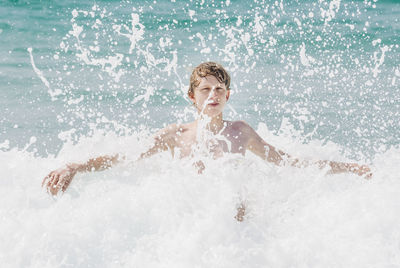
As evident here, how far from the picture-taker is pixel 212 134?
175 inches

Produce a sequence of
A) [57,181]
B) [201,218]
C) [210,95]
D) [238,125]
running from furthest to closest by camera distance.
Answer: [238,125] < [210,95] < [201,218] < [57,181]

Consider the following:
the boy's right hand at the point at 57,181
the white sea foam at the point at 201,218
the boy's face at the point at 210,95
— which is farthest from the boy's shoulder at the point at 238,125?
the boy's right hand at the point at 57,181

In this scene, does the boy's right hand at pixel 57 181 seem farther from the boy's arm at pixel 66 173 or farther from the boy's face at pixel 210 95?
the boy's face at pixel 210 95

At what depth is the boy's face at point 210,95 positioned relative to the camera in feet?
14.2

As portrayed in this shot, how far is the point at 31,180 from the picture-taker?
4789 millimetres

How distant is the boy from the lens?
4348mm

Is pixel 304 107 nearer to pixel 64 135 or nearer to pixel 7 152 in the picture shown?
pixel 64 135

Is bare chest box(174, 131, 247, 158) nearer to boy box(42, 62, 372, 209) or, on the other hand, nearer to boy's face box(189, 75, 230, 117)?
boy box(42, 62, 372, 209)

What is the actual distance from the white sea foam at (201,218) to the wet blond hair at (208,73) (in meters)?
0.68

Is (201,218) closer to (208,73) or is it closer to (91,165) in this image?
(91,165)

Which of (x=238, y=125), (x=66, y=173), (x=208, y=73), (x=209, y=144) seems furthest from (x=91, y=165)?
(x=238, y=125)

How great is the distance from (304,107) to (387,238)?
5.49 metres

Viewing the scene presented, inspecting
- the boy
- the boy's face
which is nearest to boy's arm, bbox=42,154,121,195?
the boy

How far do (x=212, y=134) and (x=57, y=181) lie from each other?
1453 millimetres
